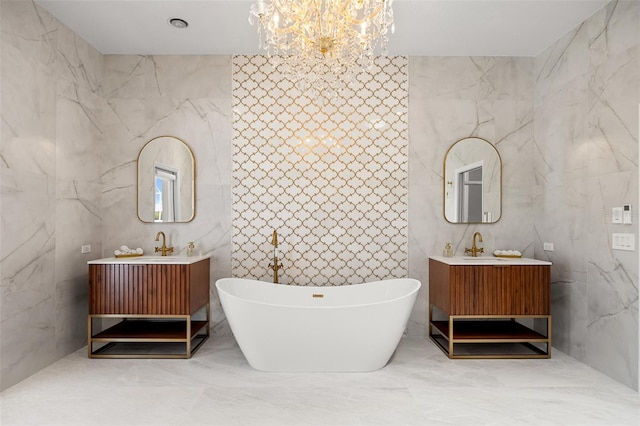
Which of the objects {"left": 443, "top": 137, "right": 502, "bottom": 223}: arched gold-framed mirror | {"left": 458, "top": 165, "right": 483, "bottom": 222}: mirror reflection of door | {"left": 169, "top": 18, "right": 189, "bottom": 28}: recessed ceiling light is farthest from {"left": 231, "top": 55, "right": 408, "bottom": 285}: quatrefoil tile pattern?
{"left": 169, "top": 18, "right": 189, "bottom": 28}: recessed ceiling light

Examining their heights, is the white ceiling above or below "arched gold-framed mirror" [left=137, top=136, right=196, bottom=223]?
above

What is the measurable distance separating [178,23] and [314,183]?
1.79m

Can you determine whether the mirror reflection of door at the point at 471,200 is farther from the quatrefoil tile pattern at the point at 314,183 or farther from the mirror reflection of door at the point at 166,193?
the mirror reflection of door at the point at 166,193

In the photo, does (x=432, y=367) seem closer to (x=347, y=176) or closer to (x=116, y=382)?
(x=347, y=176)

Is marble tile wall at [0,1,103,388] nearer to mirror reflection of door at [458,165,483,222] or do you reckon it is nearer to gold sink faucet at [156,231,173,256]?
gold sink faucet at [156,231,173,256]

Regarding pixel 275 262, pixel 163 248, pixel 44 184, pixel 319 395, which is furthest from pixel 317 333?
pixel 44 184

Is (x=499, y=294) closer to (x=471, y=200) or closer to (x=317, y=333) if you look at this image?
(x=471, y=200)

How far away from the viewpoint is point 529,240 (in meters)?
4.06

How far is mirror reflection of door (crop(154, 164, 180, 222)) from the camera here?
400 cm

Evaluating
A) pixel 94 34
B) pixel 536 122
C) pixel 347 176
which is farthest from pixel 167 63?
pixel 536 122

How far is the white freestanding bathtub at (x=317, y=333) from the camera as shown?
9.66 feet

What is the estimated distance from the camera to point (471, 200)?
402cm

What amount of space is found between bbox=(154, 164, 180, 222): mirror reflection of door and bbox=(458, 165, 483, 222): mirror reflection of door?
2743mm

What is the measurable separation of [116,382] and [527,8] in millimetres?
4087
